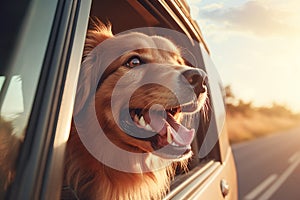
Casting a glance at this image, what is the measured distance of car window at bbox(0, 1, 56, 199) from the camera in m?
0.72

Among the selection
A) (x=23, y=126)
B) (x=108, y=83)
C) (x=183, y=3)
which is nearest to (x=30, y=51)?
(x=23, y=126)

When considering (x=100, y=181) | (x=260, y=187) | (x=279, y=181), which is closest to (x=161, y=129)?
(x=100, y=181)

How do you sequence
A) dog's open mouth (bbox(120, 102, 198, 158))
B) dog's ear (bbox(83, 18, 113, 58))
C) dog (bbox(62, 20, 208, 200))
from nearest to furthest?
dog (bbox(62, 20, 208, 200)) < dog's open mouth (bbox(120, 102, 198, 158)) < dog's ear (bbox(83, 18, 113, 58))

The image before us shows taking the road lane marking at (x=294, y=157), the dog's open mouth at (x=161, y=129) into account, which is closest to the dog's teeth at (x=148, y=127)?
the dog's open mouth at (x=161, y=129)

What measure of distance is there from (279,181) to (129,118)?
9.49 meters

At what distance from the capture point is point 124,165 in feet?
5.70

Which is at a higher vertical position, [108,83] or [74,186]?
[108,83]

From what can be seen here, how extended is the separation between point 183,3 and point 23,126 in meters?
1.84

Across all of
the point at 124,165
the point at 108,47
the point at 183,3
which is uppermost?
the point at 183,3

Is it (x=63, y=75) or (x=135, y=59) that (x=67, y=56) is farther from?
(x=135, y=59)

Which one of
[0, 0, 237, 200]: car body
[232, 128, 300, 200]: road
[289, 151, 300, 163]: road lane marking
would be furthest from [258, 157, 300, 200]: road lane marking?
[0, 0, 237, 200]: car body

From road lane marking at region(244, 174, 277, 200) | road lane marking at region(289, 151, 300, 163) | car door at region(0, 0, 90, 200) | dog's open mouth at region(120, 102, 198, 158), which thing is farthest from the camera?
road lane marking at region(289, 151, 300, 163)

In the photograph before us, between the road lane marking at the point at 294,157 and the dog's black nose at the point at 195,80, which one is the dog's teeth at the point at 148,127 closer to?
the dog's black nose at the point at 195,80

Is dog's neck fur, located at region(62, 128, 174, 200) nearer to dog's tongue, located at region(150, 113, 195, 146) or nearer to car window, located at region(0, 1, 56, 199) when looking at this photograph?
dog's tongue, located at region(150, 113, 195, 146)
